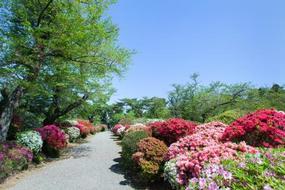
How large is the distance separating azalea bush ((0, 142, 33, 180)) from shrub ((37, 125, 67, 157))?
260 centimetres

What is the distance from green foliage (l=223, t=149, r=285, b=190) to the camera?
288cm

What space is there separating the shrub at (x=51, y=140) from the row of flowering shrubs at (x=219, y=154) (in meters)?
4.24

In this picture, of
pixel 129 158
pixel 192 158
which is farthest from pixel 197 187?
pixel 129 158

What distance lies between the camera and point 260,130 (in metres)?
7.52

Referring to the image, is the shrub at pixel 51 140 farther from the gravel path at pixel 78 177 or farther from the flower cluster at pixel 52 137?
the gravel path at pixel 78 177

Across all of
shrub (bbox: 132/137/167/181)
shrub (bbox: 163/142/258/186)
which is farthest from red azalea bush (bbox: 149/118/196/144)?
shrub (bbox: 163/142/258/186)

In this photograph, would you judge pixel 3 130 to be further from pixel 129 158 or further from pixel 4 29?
pixel 129 158

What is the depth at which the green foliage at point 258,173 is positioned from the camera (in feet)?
9.46

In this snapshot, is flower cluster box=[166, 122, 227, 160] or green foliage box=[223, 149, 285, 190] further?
flower cluster box=[166, 122, 227, 160]

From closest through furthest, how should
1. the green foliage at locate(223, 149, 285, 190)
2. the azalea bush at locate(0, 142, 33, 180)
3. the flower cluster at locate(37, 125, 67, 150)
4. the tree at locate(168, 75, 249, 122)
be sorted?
the green foliage at locate(223, 149, 285, 190), the azalea bush at locate(0, 142, 33, 180), the flower cluster at locate(37, 125, 67, 150), the tree at locate(168, 75, 249, 122)

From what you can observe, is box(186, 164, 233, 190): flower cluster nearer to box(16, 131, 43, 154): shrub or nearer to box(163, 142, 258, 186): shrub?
box(163, 142, 258, 186): shrub

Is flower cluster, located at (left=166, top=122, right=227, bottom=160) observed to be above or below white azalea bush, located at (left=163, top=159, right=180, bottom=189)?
above

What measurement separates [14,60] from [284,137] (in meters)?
10.0

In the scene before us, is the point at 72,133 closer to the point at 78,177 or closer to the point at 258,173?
the point at 78,177
